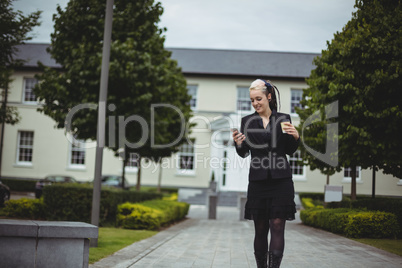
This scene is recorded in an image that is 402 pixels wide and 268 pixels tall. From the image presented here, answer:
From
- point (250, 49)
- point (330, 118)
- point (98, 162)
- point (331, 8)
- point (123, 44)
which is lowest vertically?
point (98, 162)

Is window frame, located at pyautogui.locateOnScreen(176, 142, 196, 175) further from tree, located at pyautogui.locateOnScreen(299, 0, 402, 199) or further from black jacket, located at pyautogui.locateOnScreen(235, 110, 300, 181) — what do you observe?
black jacket, located at pyautogui.locateOnScreen(235, 110, 300, 181)

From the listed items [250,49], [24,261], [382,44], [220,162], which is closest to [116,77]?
[382,44]

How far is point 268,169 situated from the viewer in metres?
4.14

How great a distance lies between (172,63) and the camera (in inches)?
818

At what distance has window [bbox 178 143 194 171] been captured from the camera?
3422 centimetres

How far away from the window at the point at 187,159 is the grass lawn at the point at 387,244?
23846 millimetres

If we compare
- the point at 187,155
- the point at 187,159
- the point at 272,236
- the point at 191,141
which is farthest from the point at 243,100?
the point at 272,236

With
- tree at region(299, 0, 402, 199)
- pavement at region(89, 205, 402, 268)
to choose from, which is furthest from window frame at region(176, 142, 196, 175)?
pavement at region(89, 205, 402, 268)

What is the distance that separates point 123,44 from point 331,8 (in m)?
6.31

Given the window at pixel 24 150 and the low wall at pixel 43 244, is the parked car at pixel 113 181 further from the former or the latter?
the low wall at pixel 43 244

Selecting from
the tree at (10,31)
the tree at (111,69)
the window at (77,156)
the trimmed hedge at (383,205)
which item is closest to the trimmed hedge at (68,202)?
the tree at (111,69)

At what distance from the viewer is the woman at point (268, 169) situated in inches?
161

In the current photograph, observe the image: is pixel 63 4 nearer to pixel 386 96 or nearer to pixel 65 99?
pixel 65 99

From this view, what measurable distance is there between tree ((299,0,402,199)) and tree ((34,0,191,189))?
5.93 meters
